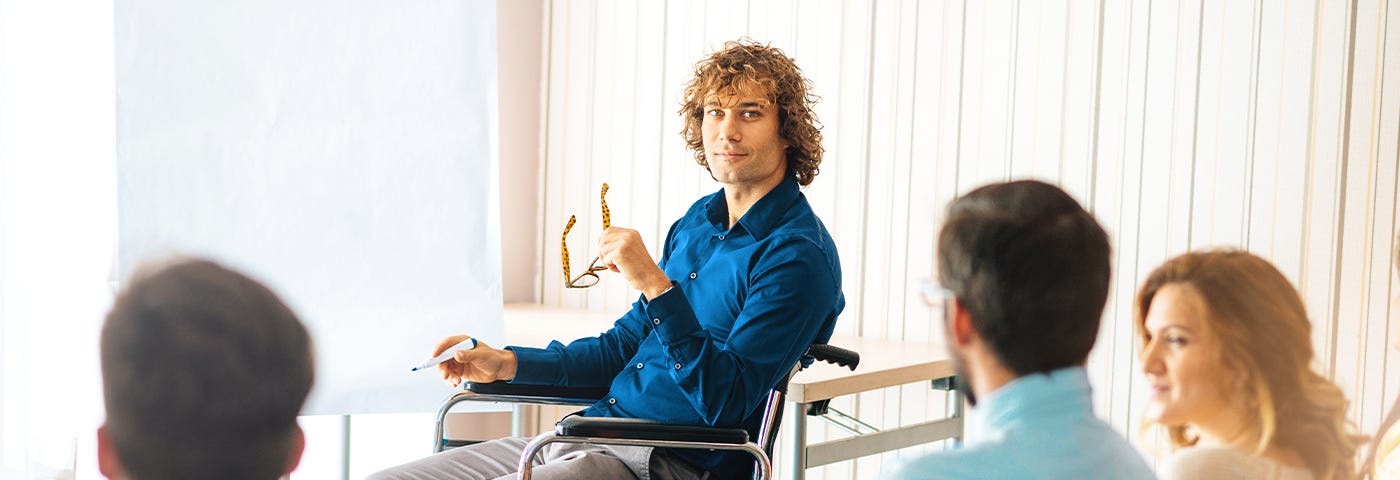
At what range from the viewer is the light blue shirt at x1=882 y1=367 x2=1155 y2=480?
0.72 m

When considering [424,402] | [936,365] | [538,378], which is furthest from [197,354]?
[936,365]

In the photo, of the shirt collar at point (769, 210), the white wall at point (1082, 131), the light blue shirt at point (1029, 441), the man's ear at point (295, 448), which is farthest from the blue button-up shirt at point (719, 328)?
the man's ear at point (295, 448)

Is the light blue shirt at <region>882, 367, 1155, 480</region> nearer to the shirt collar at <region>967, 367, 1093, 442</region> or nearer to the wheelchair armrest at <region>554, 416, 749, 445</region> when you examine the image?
the shirt collar at <region>967, 367, 1093, 442</region>

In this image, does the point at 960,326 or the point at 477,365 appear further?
the point at 477,365

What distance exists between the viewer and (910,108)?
251 cm

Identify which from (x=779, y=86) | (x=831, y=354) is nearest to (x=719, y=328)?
(x=831, y=354)

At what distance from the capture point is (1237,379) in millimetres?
680

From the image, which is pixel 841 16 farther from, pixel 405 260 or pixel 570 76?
pixel 405 260

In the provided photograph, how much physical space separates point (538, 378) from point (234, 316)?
137cm

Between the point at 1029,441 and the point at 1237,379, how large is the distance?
127mm

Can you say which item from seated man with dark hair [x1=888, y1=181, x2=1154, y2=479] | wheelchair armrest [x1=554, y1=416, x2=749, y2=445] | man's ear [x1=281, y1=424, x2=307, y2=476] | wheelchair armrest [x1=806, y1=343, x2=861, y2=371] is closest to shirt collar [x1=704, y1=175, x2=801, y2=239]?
wheelchair armrest [x1=806, y1=343, x2=861, y2=371]

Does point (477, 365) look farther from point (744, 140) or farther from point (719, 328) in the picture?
point (744, 140)

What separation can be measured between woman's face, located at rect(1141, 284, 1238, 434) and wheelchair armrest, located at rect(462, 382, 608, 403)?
131cm

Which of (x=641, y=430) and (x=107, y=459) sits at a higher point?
(x=107, y=459)
